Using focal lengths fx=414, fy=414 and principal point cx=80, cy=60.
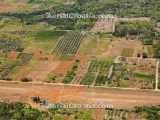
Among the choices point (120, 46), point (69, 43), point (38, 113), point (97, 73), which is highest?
point (69, 43)

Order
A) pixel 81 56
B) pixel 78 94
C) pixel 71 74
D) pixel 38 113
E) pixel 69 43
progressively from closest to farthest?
1. pixel 38 113
2. pixel 78 94
3. pixel 71 74
4. pixel 81 56
5. pixel 69 43

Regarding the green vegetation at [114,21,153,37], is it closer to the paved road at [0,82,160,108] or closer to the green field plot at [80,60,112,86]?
the green field plot at [80,60,112,86]

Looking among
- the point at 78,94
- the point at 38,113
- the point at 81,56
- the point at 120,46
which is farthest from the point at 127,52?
the point at 38,113

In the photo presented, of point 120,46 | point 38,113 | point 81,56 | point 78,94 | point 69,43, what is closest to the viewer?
point 38,113

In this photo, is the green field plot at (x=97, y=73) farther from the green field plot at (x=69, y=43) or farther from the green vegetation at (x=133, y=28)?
the green vegetation at (x=133, y=28)

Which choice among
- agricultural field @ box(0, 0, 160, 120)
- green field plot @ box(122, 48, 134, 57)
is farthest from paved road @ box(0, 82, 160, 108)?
green field plot @ box(122, 48, 134, 57)

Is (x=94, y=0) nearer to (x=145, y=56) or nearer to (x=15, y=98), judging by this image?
(x=145, y=56)

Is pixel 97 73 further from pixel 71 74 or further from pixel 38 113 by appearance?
pixel 38 113

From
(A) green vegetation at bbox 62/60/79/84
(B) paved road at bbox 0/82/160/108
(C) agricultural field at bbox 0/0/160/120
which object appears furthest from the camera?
(A) green vegetation at bbox 62/60/79/84

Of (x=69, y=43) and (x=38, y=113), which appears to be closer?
(x=38, y=113)

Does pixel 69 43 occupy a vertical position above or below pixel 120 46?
above
